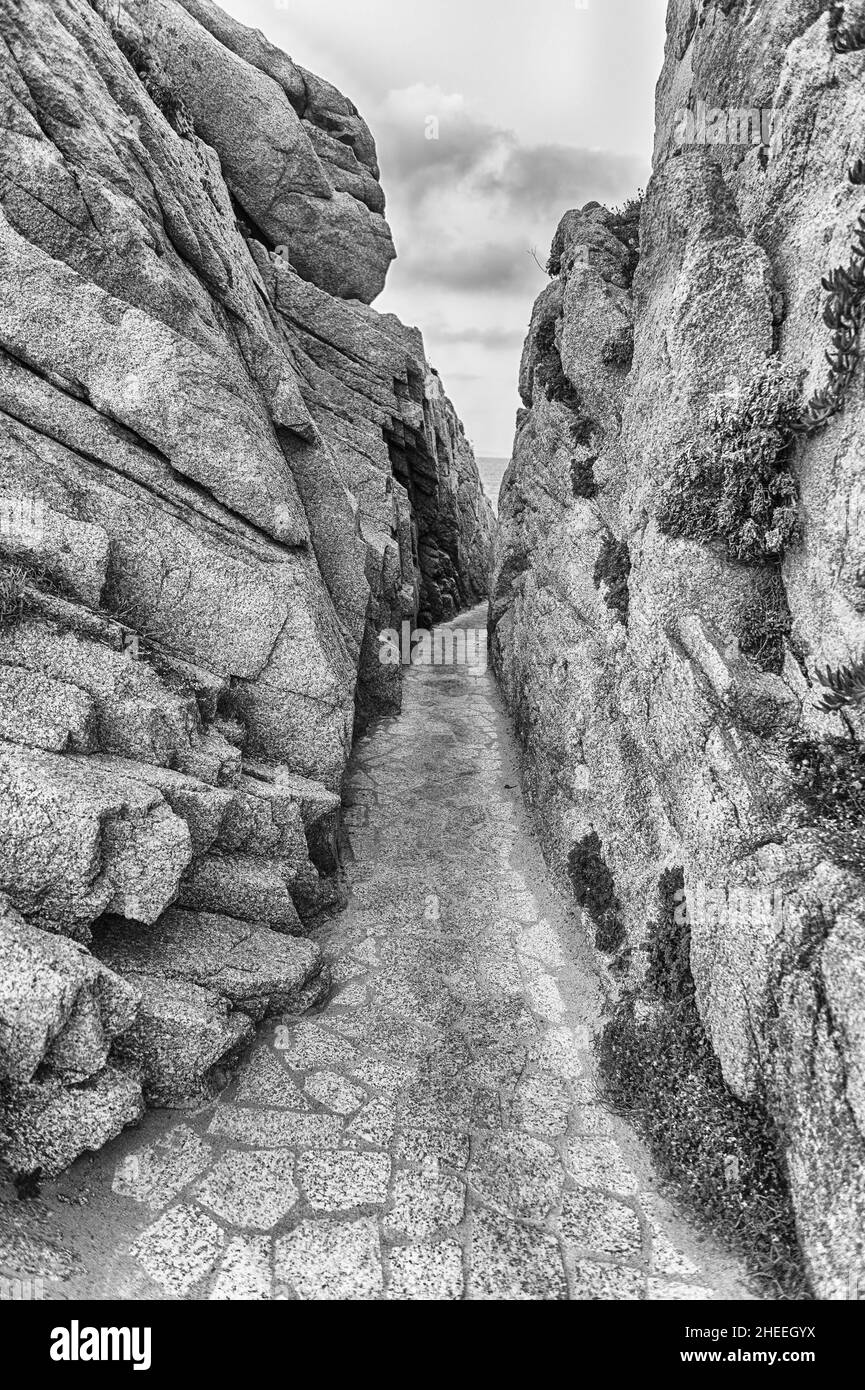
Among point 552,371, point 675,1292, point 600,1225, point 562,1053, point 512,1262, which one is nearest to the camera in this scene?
point 675,1292

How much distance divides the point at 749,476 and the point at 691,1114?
10289mm

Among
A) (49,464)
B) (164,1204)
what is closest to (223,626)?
(49,464)

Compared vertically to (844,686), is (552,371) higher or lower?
higher

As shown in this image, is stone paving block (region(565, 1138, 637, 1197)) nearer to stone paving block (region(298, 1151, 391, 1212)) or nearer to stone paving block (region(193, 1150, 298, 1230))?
stone paving block (region(298, 1151, 391, 1212))

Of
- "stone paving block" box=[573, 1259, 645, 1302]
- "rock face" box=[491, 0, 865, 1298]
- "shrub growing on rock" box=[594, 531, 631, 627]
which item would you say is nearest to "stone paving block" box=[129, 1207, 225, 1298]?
"stone paving block" box=[573, 1259, 645, 1302]

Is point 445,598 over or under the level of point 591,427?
under

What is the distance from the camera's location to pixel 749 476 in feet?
42.2

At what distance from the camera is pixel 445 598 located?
139ft

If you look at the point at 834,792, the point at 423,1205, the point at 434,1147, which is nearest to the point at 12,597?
the point at 434,1147

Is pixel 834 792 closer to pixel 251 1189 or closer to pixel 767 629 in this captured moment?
pixel 767 629

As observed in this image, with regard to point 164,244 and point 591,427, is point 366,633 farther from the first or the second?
point 164,244

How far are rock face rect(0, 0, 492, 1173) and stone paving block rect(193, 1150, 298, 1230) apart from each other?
1449mm

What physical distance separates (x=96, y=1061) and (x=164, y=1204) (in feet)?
6.89

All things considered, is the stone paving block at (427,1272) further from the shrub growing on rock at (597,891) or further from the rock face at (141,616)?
the shrub growing on rock at (597,891)
